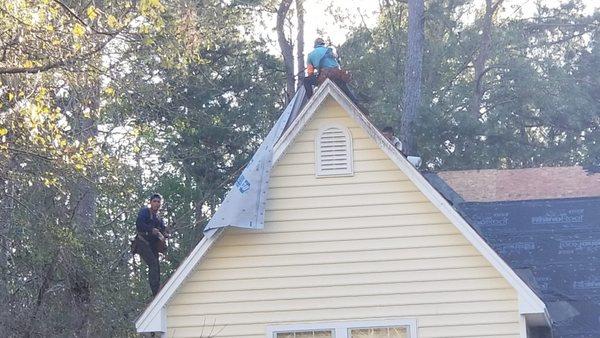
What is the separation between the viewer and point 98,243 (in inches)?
731

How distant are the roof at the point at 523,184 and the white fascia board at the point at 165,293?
228 inches

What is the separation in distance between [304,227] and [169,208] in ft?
33.7

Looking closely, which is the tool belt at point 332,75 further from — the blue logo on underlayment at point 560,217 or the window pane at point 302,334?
the blue logo on underlayment at point 560,217

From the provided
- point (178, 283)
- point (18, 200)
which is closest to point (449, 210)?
point (178, 283)

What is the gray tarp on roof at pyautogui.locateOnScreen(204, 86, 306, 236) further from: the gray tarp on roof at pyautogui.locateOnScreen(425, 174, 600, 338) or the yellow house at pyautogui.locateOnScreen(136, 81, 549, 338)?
the gray tarp on roof at pyautogui.locateOnScreen(425, 174, 600, 338)

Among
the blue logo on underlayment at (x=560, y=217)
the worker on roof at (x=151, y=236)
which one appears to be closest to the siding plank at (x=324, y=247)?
the worker on roof at (x=151, y=236)

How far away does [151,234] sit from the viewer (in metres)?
15.9

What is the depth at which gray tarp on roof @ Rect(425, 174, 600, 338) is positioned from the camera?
16.2 metres

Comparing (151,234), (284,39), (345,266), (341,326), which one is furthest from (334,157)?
(284,39)

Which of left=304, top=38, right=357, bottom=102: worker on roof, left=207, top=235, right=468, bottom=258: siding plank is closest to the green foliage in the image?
left=304, top=38, right=357, bottom=102: worker on roof

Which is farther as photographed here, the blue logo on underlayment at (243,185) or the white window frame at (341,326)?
the blue logo on underlayment at (243,185)

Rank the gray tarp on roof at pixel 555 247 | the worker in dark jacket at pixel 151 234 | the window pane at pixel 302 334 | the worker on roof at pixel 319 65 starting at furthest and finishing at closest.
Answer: the worker on roof at pixel 319 65 → the gray tarp on roof at pixel 555 247 → the worker in dark jacket at pixel 151 234 → the window pane at pixel 302 334

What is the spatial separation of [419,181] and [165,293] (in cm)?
354

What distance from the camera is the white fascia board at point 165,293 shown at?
1470 centimetres
